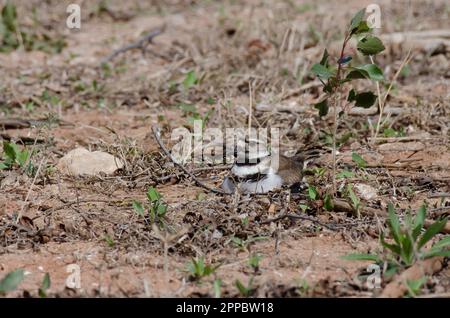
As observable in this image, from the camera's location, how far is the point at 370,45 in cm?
446

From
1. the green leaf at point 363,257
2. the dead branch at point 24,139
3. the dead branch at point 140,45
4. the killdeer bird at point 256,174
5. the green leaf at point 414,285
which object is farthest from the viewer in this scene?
the dead branch at point 140,45

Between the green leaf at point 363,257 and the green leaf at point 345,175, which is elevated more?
the green leaf at point 345,175

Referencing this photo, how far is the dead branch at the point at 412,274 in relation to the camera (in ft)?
12.0

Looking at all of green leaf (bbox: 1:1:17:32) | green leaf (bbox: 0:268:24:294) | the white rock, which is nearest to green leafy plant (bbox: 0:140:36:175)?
the white rock

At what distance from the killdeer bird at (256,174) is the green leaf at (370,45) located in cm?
98

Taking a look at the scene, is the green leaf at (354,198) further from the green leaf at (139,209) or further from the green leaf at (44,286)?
the green leaf at (44,286)

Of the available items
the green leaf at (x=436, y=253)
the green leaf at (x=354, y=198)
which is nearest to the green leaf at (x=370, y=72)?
the green leaf at (x=354, y=198)

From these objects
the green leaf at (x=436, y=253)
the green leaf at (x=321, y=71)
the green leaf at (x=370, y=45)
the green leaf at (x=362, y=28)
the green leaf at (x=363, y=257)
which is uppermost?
the green leaf at (x=362, y=28)

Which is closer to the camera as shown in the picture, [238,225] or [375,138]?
[238,225]

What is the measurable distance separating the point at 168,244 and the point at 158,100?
308cm

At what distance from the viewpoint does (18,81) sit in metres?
7.73

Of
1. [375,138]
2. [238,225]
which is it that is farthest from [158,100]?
[238,225]

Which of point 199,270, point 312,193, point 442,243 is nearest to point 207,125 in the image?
point 312,193
